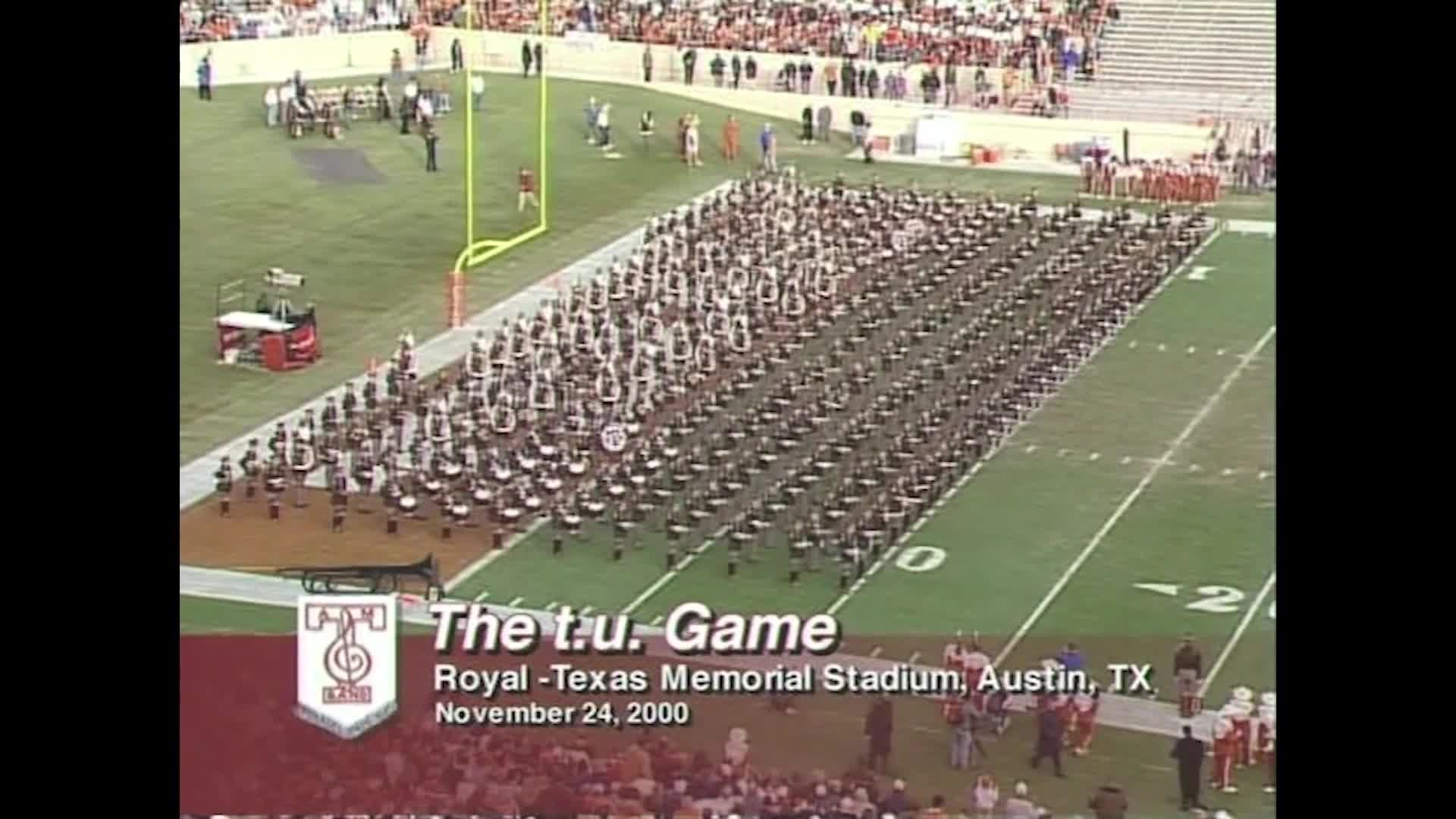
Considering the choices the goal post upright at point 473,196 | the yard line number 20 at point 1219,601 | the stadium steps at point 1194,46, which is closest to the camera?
the yard line number 20 at point 1219,601

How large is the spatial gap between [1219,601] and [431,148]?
6.04 meters

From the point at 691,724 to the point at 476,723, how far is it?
101cm

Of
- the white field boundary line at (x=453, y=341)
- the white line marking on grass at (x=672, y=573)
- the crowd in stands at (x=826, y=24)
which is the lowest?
the white line marking on grass at (x=672, y=573)

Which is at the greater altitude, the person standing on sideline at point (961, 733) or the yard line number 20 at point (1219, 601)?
the yard line number 20 at point (1219, 601)

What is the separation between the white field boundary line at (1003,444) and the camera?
19.4 meters

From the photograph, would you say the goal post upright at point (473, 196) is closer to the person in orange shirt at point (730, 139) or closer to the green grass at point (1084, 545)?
the person in orange shirt at point (730, 139)

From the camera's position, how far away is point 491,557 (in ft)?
64.3

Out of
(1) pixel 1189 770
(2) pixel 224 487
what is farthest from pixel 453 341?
(1) pixel 1189 770

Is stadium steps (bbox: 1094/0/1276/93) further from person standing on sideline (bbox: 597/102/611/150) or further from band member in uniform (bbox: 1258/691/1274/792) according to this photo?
band member in uniform (bbox: 1258/691/1274/792)

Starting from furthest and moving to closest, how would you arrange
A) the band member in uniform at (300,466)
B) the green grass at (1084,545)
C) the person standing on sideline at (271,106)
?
the person standing on sideline at (271,106)
the band member in uniform at (300,466)
the green grass at (1084,545)

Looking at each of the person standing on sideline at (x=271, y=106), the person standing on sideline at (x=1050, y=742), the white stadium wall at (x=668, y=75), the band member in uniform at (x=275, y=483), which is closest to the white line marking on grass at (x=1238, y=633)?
the person standing on sideline at (x=1050, y=742)

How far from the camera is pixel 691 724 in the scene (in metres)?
18.6

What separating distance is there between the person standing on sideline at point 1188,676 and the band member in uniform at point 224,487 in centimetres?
483

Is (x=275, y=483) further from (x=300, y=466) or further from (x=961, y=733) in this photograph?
(x=961, y=733)
